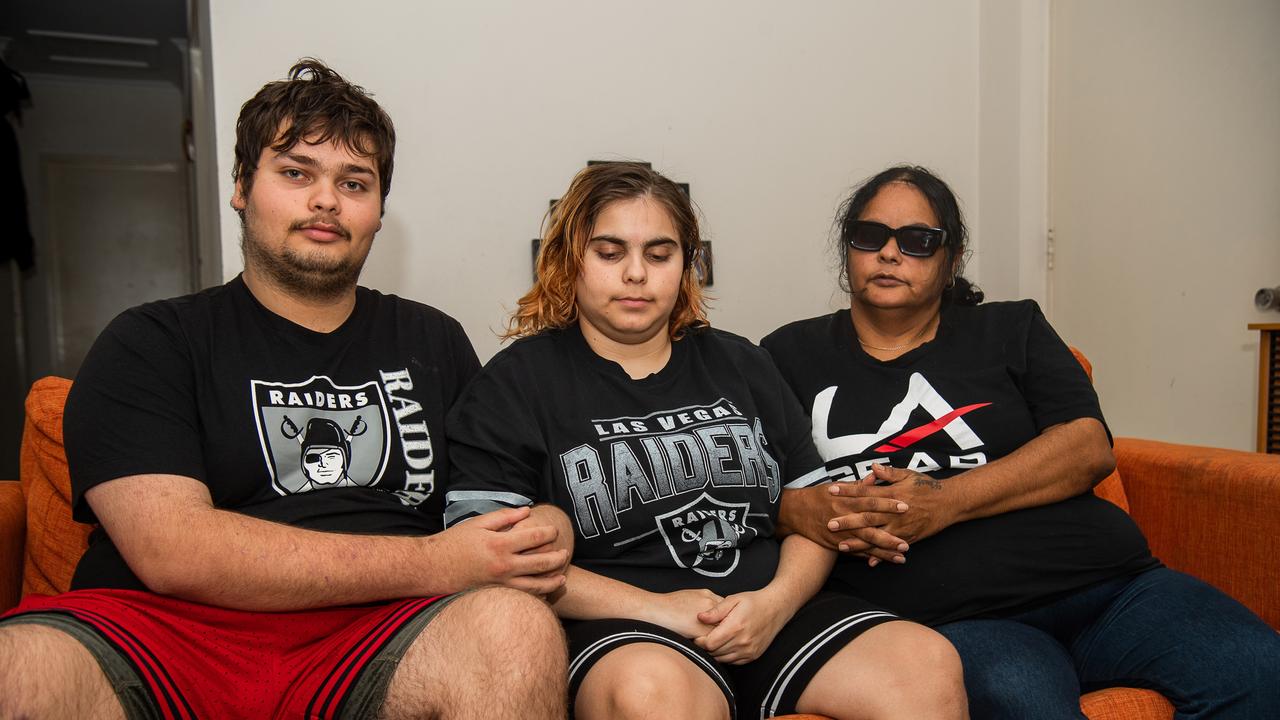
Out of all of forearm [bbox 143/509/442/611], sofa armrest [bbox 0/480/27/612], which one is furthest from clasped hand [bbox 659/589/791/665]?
sofa armrest [bbox 0/480/27/612]

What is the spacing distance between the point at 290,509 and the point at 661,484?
0.61 metres

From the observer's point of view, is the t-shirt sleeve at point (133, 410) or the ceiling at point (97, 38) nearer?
the t-shirt sleeve at point (133, 410)

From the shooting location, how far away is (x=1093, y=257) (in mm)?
3027

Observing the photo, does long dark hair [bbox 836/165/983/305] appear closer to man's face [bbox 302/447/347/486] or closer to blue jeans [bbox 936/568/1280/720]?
blue jeans [bbox 936/568/1280/720]

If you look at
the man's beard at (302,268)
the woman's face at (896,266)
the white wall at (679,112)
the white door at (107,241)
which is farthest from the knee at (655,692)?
the white door at (107,241)

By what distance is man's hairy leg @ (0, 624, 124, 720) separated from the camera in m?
1.05

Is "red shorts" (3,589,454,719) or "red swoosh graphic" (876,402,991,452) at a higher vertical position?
"red swoosh graphic" (876,402,991,452)

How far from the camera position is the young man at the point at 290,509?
1.19 metres

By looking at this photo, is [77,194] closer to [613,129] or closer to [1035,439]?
[613,129]

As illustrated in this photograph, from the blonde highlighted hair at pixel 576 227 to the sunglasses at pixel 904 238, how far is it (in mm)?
422

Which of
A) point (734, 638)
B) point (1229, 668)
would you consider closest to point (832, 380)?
point (734, 638)

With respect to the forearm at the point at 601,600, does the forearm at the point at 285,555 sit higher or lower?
higher

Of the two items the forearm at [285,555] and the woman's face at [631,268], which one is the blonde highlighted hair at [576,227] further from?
the forearm at [285,555]

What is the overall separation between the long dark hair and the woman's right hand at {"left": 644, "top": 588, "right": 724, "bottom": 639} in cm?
92
